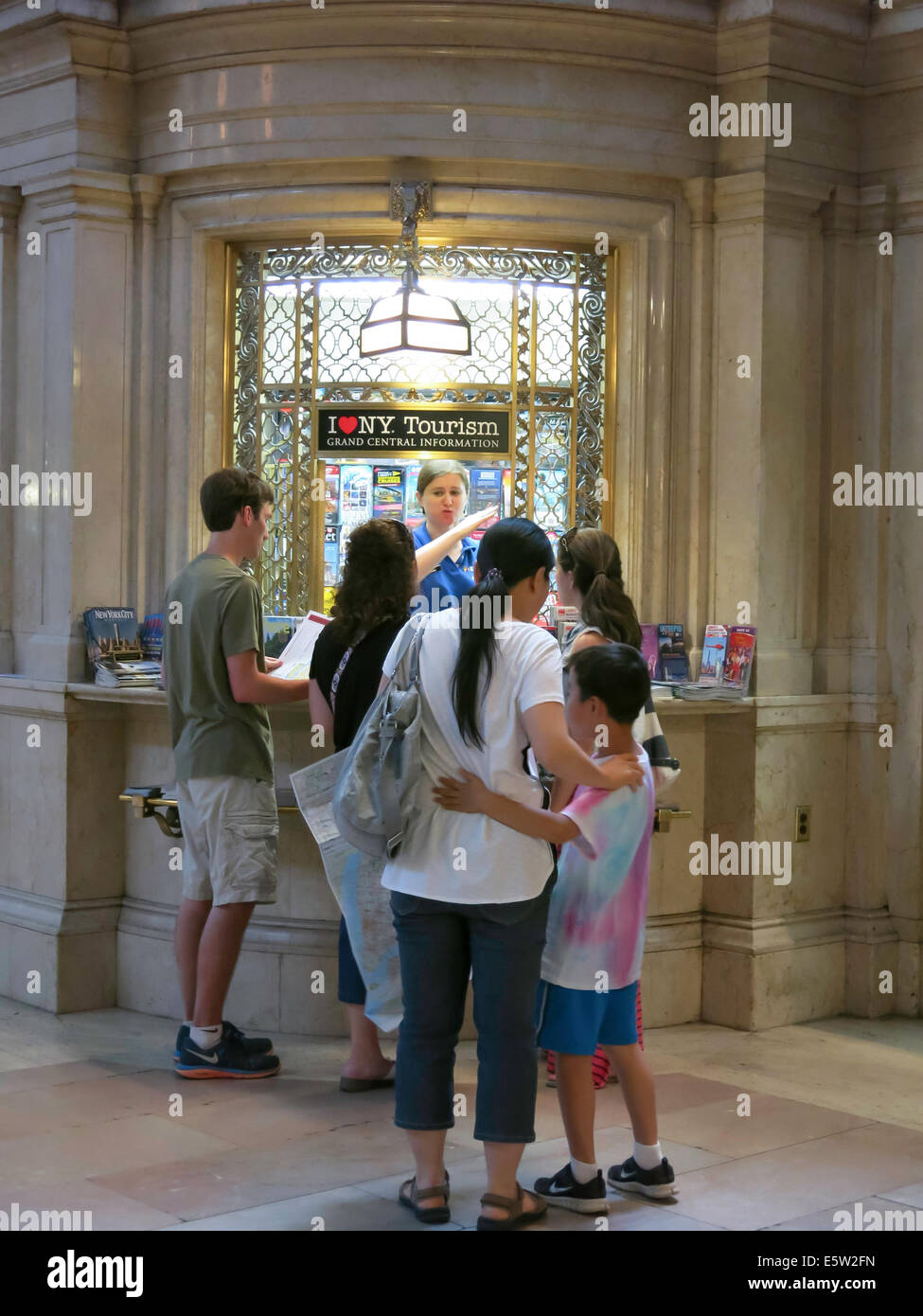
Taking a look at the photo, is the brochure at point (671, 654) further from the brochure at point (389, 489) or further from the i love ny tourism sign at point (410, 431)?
the brochure at point (389, 489)

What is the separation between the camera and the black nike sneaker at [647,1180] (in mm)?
4492

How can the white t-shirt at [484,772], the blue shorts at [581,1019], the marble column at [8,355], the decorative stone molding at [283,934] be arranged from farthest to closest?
the marble column at [8,355], the decorative stone molding at [283,934], the blue shorts at [581,1019], the white t-shirt at [484,772]

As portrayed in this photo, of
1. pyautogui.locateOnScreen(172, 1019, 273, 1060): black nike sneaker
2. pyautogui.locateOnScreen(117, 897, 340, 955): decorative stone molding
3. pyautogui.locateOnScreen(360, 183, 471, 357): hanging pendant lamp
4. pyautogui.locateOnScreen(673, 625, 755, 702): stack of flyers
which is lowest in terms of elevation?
pyautogui.locateOnScreen(172, 1019, 273, 1060): black nike sneaker

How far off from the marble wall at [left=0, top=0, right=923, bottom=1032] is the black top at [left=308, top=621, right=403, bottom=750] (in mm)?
1284

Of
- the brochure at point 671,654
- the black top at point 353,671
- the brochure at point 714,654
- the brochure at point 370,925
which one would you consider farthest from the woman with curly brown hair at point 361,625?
the brochure at point 714,654

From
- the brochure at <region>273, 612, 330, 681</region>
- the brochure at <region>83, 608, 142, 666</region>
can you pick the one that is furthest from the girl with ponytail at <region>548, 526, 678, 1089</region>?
the brochure at <region>83, 608, 142, 666</region>

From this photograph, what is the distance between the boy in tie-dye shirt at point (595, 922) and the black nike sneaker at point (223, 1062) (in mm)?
1673

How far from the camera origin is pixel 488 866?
13.2 feet

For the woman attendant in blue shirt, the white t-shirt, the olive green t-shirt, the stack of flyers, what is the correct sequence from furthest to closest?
the stack of flyers
the woman attendant in blue shirt
the olive green t-shirt
the white t-shirt

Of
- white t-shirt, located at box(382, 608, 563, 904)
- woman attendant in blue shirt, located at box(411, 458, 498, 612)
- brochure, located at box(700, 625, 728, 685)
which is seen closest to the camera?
white t-shirt, located at box(382, 608, 563, 904)

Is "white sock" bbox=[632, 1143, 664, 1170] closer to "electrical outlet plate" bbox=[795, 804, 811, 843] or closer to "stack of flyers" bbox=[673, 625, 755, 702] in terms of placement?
"stack of flyers" bbox=[673, 625, 755, 702]

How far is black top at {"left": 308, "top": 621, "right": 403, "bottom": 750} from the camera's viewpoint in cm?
526

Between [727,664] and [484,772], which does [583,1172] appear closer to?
[484,772]

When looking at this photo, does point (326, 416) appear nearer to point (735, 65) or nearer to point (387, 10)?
point (387, 10)
